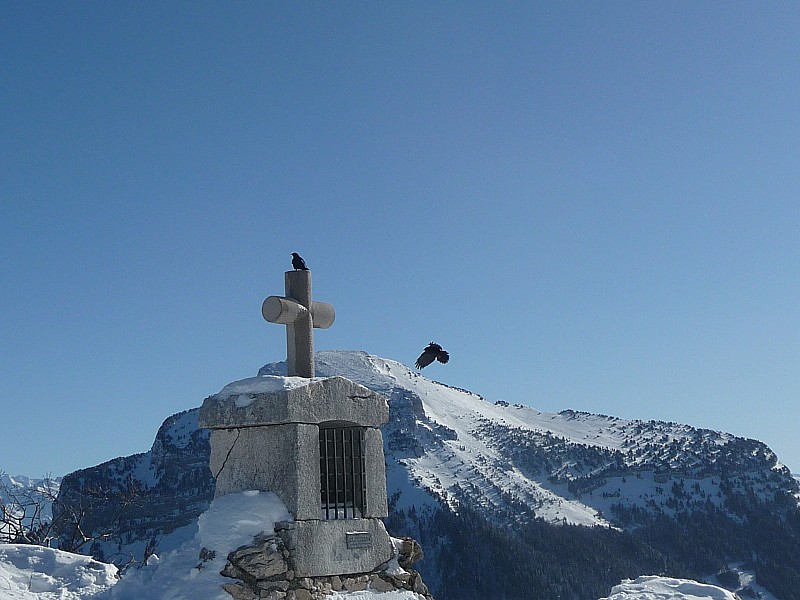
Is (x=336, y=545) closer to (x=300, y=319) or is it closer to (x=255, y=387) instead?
(x=255, y=387)

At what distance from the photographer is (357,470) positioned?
28.7 ft

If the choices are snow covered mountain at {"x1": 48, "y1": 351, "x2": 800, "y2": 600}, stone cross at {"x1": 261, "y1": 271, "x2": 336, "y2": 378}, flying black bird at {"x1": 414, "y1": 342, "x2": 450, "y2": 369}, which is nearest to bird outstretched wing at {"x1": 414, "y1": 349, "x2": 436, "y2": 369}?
flying black bird at {"x1": 414, "y1": 342, "x2": 450, "y2": 369}

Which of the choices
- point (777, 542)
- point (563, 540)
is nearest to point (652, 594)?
point (563, 540)

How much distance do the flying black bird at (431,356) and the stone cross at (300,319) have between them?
1.47 m

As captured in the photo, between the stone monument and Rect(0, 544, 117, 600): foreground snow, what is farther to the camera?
Rect(0, 544, 117, 600): foreground snow

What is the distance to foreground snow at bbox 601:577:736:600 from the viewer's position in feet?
32.2

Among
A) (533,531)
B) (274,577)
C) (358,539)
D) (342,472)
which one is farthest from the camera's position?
(533,531)

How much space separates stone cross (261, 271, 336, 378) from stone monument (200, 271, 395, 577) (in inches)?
1.4

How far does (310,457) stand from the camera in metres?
8.26

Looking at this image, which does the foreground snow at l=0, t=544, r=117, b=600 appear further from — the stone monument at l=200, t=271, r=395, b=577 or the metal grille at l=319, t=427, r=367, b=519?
the metal grille at l=319, t=427, r=367, b=519

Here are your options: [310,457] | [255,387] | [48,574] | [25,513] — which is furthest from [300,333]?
[25,513]

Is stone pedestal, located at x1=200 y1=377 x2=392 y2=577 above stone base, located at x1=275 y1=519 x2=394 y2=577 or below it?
above

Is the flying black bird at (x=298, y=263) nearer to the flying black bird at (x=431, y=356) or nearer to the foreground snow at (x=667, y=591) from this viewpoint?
the flying black bird at (x=431, y=356)

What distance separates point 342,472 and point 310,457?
0.52 metres
